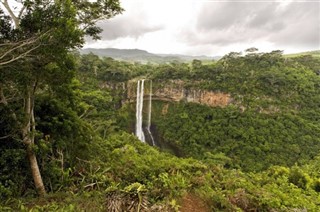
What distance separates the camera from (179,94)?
4200cm

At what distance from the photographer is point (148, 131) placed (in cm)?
4147

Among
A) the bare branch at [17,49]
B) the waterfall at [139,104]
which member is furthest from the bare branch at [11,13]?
the waterfall at [139,104]

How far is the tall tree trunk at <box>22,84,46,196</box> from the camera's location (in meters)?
6.42

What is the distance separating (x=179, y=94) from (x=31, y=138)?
3594 cm

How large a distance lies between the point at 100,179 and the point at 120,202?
1.82 m

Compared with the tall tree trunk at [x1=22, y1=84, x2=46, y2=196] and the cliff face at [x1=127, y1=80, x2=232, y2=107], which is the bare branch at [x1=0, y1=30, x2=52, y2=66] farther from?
the cliff face at [x1=127, y1=80, x2=232, y2=107]

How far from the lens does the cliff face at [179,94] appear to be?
124ft

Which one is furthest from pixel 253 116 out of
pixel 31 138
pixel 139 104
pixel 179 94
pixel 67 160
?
pixel 31 138

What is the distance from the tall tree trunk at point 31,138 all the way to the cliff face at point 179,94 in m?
32.0

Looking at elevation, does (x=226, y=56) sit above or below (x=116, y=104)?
above

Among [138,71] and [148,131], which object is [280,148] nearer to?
[148,131]

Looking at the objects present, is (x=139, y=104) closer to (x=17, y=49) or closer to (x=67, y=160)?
(x=67, y=160)

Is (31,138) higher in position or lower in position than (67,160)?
higher

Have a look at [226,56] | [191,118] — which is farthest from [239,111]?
[226,56]
